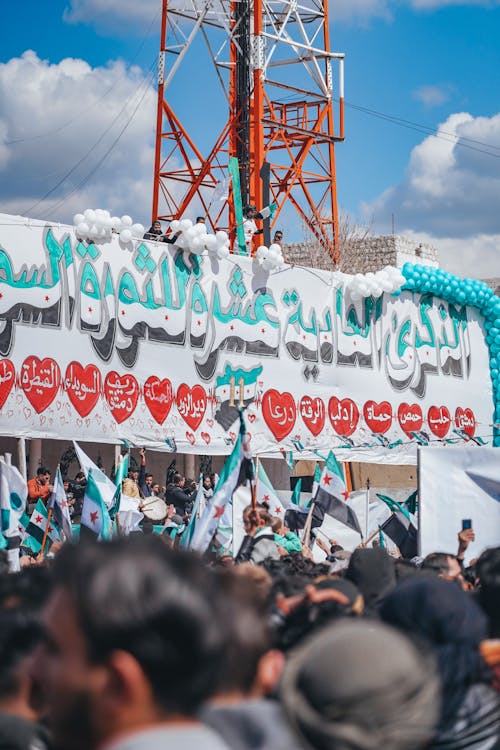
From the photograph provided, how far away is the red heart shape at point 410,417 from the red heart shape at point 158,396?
546 cm

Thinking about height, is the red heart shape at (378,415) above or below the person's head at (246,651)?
above

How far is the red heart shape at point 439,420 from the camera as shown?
2127cm

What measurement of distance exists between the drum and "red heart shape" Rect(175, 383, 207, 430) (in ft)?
9.37

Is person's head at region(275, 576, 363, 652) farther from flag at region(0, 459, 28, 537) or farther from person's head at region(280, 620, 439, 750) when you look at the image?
flag at region(0, 459, 28, 537)

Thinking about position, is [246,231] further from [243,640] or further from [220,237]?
[243,640]

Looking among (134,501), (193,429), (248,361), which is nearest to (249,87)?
(248,361)

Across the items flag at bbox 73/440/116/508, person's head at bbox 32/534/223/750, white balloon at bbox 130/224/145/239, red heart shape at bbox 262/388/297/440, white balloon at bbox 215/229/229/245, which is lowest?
person's head at bbox 32/534/223/750

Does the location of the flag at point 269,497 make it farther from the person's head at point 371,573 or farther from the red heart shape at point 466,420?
the red heart shape at point 466,420

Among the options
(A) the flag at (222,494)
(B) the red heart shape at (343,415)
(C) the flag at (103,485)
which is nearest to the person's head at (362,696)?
(A) the flag at (222,494)

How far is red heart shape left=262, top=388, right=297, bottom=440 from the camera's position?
18031 mm

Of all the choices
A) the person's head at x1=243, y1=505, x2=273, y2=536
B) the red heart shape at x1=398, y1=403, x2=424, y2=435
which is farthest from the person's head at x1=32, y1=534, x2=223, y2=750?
the red heart shape at x1=398, y1=403, x2=424, y2=435

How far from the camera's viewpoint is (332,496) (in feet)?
38.5

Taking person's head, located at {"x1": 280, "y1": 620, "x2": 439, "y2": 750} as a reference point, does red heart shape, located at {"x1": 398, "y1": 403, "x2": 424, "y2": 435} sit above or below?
above

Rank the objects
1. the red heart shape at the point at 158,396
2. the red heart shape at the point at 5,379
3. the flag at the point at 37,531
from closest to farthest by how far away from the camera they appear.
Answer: the flag at the point at 37,531 → the red heart shape at the point at 5,379 → the red heart shape at the point at 158,396
